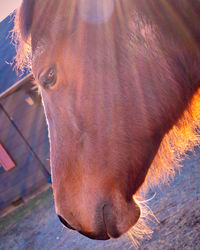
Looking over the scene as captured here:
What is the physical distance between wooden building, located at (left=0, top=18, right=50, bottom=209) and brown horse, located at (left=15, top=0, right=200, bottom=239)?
15.1 ft

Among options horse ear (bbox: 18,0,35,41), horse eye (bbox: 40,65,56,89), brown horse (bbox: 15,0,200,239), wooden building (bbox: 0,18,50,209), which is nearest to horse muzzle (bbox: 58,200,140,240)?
brown horse (bbox: 15,0,200,239)

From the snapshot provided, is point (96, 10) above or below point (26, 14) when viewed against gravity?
below

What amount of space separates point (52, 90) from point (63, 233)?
3232 millimetres

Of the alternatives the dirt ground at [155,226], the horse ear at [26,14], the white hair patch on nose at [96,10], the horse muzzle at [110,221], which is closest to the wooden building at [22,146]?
the dirt ground at [155,226]

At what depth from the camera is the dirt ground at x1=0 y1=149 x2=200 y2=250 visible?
2465 mm

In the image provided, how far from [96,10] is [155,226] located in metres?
2.53

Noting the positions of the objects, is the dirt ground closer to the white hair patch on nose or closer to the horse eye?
the horse eye

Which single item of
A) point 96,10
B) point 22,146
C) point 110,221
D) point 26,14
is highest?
point 26,14

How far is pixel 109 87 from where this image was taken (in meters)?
1.24

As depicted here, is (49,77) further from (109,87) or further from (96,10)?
(96,10)

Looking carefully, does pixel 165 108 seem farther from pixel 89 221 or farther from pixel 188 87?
pixel 89 221

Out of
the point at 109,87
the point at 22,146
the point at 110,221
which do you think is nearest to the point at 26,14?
the point at 109,87

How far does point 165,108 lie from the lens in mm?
1333

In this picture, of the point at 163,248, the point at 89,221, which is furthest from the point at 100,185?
the point at 163,248
